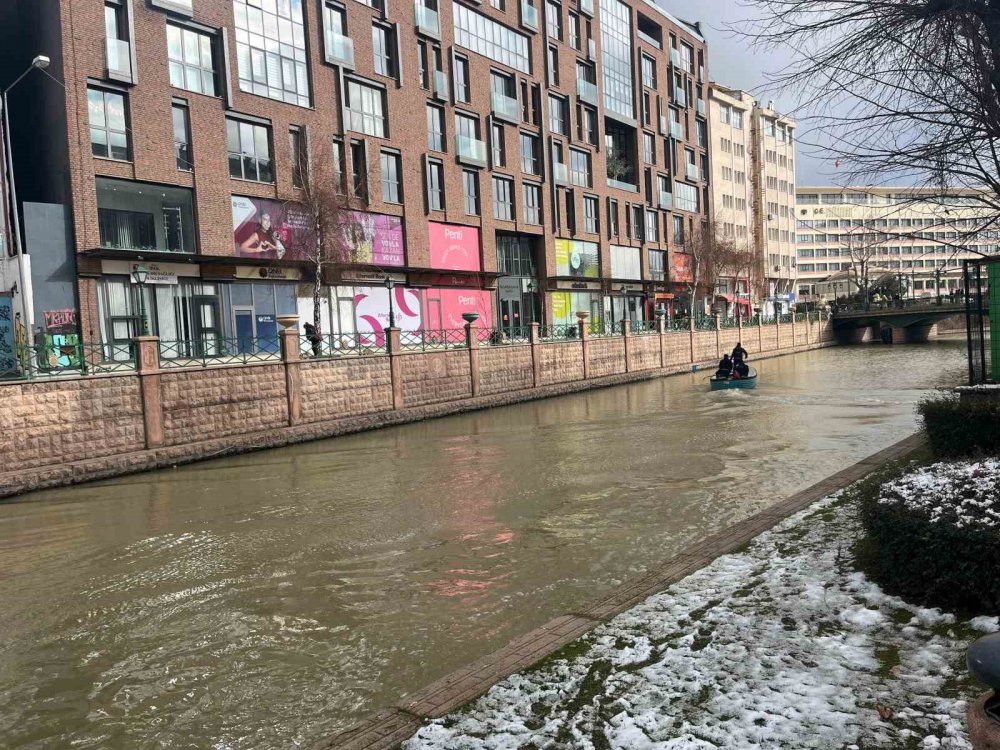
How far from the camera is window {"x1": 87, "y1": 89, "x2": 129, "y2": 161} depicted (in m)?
27.8

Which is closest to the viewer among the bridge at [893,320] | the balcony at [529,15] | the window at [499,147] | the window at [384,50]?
the window at [384,50]

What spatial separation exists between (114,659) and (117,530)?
6348 mm

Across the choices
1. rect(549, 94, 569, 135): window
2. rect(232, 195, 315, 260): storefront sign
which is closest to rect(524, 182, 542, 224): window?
rect(549, 94, 569, 135): window

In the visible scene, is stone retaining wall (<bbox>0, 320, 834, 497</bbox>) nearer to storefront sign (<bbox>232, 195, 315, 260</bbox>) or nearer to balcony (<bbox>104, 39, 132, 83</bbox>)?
storefront sign (<bbox>232, 195, 315, 260</bbox>)

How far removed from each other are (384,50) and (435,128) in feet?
15.5

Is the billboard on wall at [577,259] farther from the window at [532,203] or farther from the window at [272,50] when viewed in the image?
the window at [272,50]

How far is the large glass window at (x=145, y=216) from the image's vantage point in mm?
28156

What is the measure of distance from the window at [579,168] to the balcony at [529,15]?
8.19 m

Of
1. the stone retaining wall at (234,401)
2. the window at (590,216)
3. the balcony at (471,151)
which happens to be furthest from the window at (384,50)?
the window at (590,216)

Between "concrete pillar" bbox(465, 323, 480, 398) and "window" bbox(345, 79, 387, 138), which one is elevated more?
"window" bbox(345, 79, 387, 138)

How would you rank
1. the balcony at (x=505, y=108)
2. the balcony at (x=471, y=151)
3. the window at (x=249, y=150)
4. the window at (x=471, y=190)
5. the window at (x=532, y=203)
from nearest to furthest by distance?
the window at (x=249, y=150)
the balcony at (x=471, y=151)
the window at (x=471, y=190)
the balcony at (x=505, y=108)
the window at (x=532, y=203)

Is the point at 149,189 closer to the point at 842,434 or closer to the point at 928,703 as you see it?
the point at 842,434

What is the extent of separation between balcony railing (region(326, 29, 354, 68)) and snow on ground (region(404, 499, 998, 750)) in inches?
1367

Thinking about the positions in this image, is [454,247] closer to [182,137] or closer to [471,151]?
[471,151]
